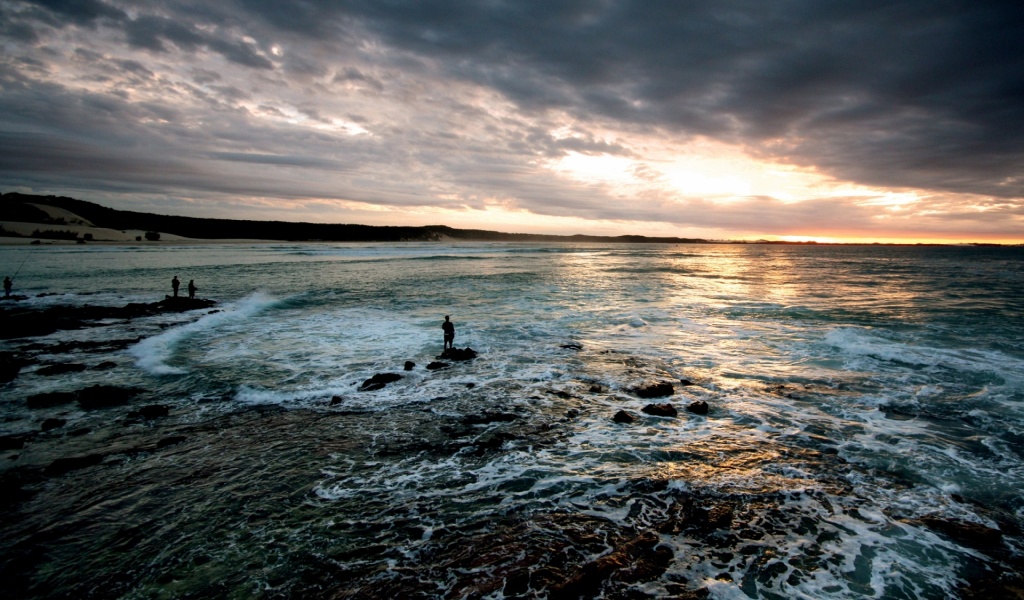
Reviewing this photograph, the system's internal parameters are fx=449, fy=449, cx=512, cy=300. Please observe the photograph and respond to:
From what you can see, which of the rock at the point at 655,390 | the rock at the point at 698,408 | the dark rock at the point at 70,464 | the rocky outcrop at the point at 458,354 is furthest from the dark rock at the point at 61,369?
the rock at the point at 698,408

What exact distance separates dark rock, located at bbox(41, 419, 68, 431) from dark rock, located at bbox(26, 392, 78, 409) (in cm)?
156

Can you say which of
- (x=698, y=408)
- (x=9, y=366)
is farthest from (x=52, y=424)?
(x=698, y=408)

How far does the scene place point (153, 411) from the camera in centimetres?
1087

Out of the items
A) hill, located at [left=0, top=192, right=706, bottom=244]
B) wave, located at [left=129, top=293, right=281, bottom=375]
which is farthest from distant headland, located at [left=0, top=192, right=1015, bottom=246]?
wave, located at [left=129, top=293, right=281, bottom=375]

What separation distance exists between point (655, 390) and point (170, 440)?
37.4 ft

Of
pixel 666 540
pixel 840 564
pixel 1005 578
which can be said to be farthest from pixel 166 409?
pixel 1005 578

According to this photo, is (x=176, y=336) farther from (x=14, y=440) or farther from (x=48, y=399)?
(x=14, y=440)

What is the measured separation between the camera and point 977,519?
267 inches

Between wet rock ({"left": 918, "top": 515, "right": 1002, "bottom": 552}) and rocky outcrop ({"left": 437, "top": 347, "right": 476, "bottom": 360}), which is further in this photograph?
rocky outcrop ({"left": 437, "top": 347, "right": 476, "bottom": 360})

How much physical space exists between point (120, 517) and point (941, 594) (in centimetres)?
1112

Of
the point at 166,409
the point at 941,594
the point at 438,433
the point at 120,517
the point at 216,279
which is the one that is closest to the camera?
the point at 941,594

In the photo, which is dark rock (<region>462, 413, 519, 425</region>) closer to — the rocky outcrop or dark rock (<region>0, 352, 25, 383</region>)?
the rocky outcrop

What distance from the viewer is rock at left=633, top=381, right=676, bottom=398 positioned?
40.0 feet

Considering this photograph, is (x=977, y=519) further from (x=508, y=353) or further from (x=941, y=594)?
(x=508, y=353)
